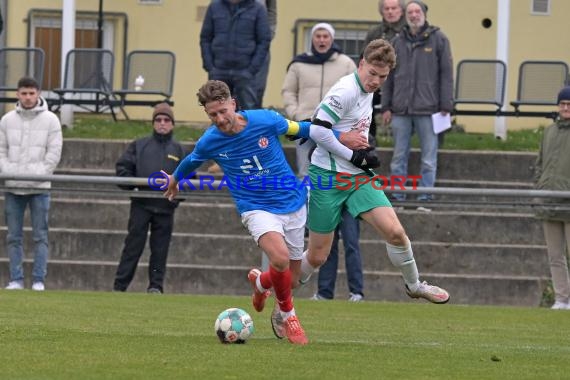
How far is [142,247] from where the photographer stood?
16016 mm

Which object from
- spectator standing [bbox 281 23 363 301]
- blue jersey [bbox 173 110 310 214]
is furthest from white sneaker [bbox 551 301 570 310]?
blue jersey [bbox 173 110 310 214]

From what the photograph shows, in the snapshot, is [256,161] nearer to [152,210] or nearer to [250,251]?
[152,210]

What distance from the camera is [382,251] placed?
17438 millimetres

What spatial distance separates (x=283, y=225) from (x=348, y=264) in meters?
4.91

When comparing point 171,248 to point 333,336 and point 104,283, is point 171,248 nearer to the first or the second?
point 104,283

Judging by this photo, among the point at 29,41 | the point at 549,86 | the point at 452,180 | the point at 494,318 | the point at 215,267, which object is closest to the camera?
the point at 494,318

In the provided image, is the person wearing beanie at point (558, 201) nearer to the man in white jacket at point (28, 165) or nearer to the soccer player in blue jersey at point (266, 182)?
the soccer player in blue jersey at point (266, 182)

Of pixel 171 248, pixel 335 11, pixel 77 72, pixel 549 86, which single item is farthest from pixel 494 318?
pixel 335 11

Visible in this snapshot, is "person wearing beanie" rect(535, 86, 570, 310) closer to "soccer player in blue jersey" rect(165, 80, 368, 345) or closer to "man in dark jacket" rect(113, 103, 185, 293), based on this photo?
"man in dark jacket" rect(113, 103, 185, 293)

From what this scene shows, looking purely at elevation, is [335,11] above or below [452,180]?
above

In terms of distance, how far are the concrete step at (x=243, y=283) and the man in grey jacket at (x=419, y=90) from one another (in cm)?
106

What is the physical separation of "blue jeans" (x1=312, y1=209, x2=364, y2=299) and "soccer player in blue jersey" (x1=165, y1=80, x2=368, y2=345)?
4.61m

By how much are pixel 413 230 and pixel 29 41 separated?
361 inches

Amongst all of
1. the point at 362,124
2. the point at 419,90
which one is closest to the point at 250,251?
the point at 419,90
